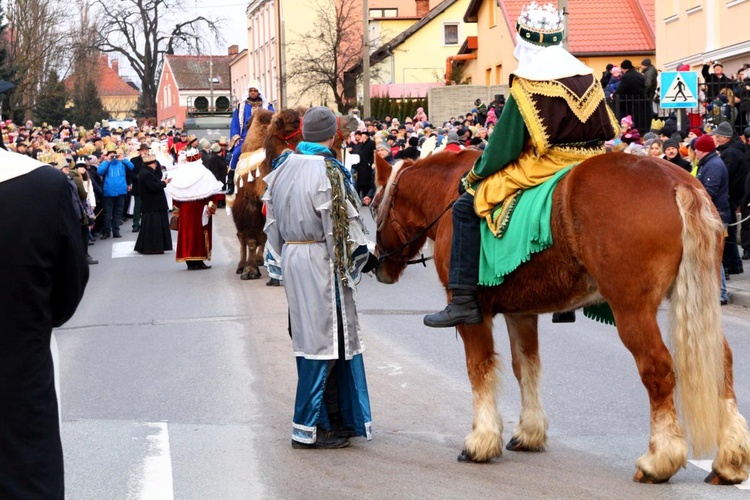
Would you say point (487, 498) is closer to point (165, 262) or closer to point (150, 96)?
point (165, 262)

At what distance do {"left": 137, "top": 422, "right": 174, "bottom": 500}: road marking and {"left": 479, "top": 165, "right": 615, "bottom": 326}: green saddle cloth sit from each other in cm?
209

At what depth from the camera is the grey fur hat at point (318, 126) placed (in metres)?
7.63

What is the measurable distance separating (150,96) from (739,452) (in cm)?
8652

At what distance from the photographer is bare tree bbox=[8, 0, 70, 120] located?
50.4m

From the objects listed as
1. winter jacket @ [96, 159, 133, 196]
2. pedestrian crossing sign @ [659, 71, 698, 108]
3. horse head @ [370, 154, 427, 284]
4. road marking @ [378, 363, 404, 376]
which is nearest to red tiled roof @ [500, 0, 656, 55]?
winter jacket @ [96, 159, 133, 196]

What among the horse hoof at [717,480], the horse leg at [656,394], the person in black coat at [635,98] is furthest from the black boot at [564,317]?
the person in black coat at [635,98]

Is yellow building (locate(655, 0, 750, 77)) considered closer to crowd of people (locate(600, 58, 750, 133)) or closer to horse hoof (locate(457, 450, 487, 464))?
crowd of people (locate(600, 58, 750, 133))

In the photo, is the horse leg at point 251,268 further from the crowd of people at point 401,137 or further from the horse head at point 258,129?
the crowd of people at point 401,137

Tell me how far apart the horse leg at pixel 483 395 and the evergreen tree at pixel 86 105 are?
77680 mm

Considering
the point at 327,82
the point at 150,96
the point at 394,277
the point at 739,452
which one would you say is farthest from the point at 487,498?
the point at 150,96

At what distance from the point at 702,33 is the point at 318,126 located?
26.1 metres

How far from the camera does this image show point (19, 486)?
3.85 metres

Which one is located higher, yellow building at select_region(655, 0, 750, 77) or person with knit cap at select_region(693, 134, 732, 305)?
yellow building at select_region(655, 0, 750, 77)

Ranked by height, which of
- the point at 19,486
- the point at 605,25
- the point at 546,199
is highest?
the point at 605,25
